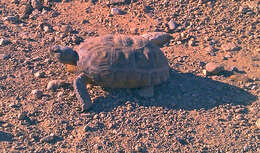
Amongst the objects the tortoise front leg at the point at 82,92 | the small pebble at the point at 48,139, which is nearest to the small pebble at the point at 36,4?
the tortoise front leg at the point at 82,92

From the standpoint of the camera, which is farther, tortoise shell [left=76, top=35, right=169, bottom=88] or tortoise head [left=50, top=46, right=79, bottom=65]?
tortoise head [left=50, top=46, right=79, bottom=65]

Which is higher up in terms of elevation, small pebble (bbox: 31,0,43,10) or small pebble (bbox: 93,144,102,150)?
small pebble (bbox: 31,0,43,10)

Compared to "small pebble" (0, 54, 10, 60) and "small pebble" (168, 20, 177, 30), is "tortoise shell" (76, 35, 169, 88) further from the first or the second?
"small pebble" (168, 20, 177, 30)

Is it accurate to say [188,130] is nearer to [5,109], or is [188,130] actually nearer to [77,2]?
[5,109]

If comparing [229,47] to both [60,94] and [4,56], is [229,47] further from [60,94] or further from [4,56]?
[4,56]

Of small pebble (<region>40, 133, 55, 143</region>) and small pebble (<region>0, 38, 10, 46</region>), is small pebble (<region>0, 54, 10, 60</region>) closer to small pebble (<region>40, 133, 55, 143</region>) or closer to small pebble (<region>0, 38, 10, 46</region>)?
small pebble (<region>0, 38, 10, 46</region>)

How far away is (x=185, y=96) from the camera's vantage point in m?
6.28

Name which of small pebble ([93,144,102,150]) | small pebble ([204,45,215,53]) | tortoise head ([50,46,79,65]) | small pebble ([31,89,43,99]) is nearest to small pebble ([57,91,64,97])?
small pebble ([31,89,43,99])

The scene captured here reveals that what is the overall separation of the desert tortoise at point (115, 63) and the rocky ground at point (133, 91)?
0.78 ft

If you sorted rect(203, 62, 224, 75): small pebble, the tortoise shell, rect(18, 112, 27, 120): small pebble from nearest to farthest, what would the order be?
rect(18, 112, 27, 120): small pebble → the tortoise shell → rect(203, 62, 224, 75): small pebble

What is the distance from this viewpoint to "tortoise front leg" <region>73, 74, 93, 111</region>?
5.80 metres

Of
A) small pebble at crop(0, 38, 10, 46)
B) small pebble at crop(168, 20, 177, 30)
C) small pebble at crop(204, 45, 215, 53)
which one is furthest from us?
small pebble at crop(168, 20, 177, 30)

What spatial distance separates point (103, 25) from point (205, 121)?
123 inches

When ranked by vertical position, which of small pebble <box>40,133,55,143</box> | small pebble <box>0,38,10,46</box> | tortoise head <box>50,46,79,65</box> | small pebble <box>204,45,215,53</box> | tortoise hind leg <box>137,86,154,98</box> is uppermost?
small pebble <box>0,38,10,46</box>
